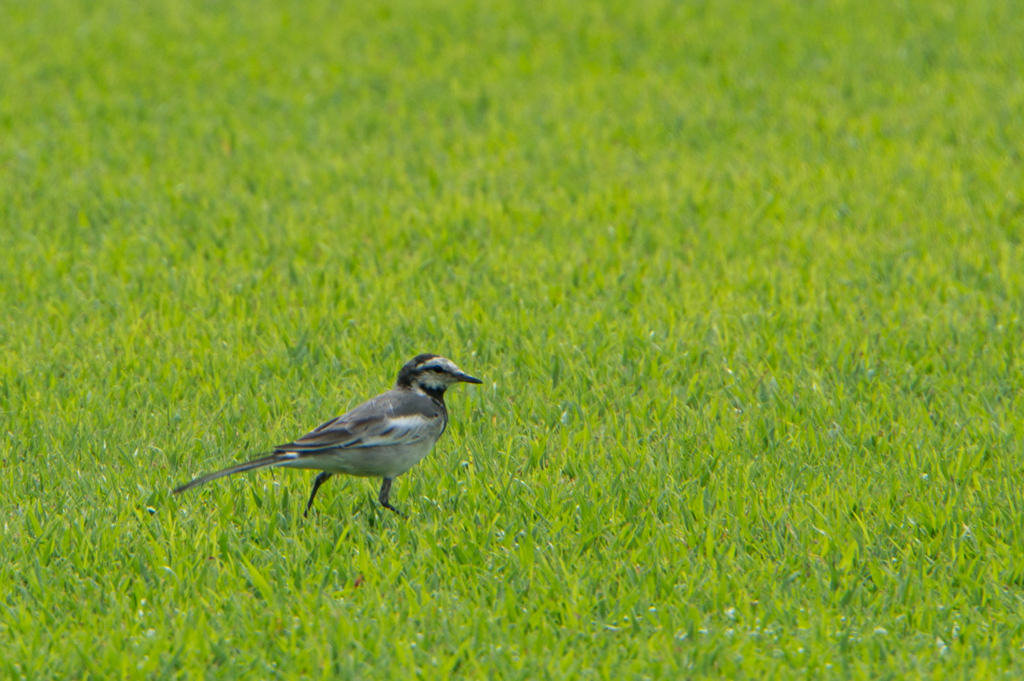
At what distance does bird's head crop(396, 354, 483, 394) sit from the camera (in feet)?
18.9

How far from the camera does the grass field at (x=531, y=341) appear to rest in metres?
4.70

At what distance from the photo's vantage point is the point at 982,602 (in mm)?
4750

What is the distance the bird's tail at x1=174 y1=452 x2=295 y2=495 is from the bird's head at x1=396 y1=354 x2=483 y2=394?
2.75 ft

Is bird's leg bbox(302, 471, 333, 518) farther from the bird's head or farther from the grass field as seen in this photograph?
the bird's head

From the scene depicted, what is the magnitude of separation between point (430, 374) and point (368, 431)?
61 centimetres

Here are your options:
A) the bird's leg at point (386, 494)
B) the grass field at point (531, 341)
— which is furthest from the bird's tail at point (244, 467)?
the bird's leg at point (386, 494)

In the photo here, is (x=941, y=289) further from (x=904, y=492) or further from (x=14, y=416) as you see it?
(x=14, y=416)

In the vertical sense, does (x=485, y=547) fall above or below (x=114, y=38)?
below

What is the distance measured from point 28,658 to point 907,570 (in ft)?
11.2

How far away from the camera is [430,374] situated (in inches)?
227

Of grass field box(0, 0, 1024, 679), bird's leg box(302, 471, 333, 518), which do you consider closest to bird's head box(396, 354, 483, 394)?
grass field box(0, 0, 1024, 679)

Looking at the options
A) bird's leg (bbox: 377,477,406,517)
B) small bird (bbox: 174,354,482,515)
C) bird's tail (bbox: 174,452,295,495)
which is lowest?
bird's leg (bbox: 377,477,406,517)

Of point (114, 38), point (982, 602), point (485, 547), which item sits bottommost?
point (982, 602)

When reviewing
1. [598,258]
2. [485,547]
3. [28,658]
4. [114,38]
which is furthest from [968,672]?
[114,38]
